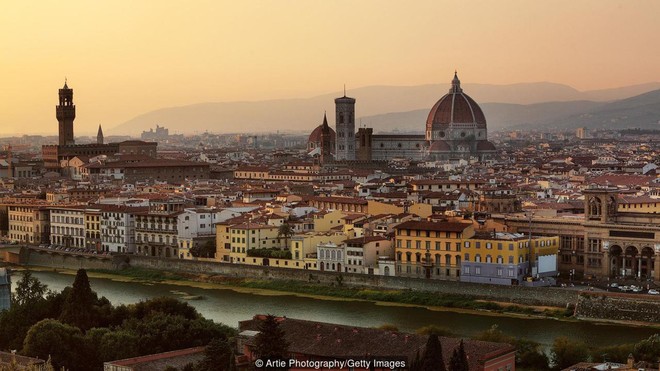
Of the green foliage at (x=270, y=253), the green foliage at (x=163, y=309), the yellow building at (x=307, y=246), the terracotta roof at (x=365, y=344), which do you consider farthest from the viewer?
the green foliage at (x=270, y=253)

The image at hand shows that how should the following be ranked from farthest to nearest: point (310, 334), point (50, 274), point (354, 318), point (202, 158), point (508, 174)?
point (202, 158), point (508, 174), point (50, 274), point (354, 318), point (310, 334)

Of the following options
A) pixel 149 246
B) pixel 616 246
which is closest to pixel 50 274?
pixel 149 246

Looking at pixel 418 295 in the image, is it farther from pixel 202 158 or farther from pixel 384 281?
pixel 202 158

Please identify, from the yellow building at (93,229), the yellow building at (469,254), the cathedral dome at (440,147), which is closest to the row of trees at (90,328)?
the yellow building at (469,254)

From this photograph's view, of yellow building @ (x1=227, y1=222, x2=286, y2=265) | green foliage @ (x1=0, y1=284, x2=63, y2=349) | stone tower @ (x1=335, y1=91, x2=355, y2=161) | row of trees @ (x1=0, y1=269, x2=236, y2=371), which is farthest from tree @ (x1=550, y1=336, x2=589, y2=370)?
stone tower @ (x1=335, y1=91, x2=355, y2=161)

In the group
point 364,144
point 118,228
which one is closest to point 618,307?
point 118,228

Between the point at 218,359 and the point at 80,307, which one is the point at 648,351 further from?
the point at 80,307

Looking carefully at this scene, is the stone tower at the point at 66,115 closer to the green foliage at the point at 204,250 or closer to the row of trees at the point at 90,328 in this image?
the green foliage at the point at 204,250
